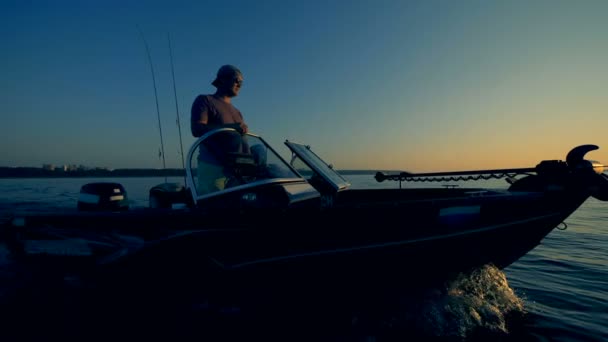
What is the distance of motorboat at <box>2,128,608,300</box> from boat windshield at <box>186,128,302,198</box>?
0.04 ft

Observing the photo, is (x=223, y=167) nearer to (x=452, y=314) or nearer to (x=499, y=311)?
(x=452, y=314)

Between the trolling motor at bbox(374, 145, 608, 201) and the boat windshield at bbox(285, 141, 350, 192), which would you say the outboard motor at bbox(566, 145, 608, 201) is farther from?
the boat windshield at bbox(285, 141, 350, 192)

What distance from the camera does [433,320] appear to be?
3334mm

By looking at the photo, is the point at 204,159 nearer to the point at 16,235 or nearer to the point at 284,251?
the point at 284,251

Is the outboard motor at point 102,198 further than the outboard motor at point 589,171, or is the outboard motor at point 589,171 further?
the outboard motor at point 102,198

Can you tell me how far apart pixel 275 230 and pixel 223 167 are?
0.91 metres

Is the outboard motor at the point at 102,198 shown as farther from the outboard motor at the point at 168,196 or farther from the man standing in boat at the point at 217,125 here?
the man standing in boat at the point at 217,125

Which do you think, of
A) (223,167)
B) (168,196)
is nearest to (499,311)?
(223,167)

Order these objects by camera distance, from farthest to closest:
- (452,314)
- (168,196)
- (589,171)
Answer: (168,196) < (452,314) < (589,171)

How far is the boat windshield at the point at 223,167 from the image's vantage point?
3.14 meters

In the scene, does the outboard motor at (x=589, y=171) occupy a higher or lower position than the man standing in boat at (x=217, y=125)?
lower

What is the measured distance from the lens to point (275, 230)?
9.81 feet

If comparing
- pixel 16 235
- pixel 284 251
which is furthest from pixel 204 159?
pixel 16 235

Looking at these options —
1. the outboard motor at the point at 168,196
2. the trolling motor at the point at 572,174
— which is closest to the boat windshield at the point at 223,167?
the outboard motor at the point at 168,196
